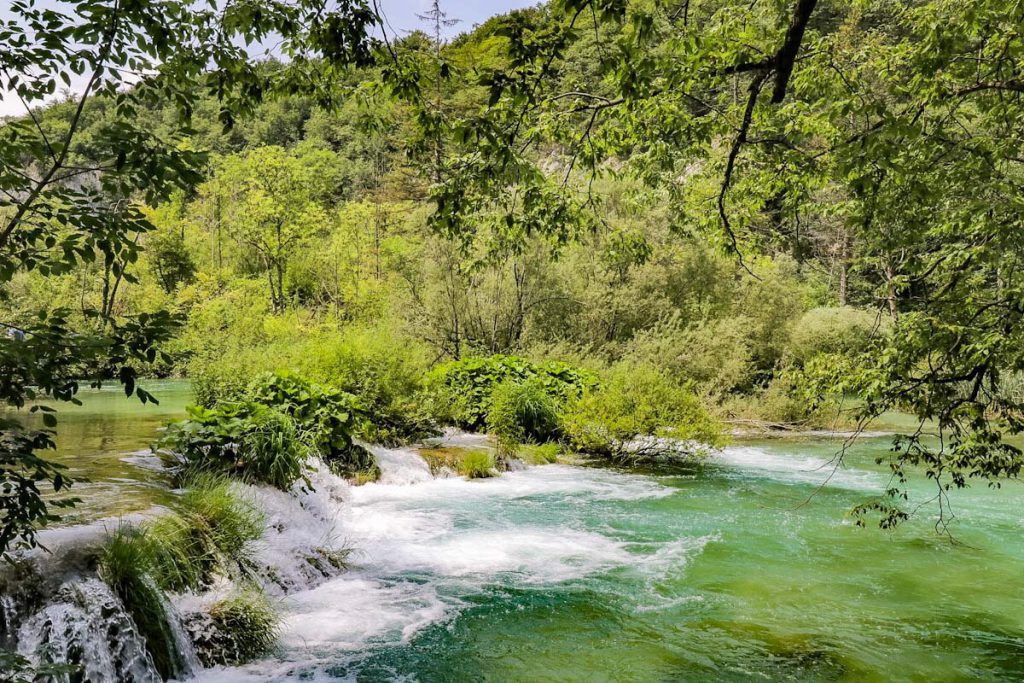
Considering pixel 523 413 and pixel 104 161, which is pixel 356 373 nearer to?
pixel 523 413

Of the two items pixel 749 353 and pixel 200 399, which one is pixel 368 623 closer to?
pixel 200 399

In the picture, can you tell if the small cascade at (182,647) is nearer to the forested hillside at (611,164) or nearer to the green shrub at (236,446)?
the forested hillside at (611,164)

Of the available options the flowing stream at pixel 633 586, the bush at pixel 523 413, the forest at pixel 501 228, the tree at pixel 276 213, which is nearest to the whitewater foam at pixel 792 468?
Answer: the forest at pixel 501 228

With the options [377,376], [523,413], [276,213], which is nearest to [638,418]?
[523,413]

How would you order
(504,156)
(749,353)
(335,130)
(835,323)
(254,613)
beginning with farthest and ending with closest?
(335,130)
(835,323)
(749,353)
(254,613)
(504,156)

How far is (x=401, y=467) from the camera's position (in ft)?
38.3

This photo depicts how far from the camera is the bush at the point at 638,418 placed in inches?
525

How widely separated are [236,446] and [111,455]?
6.81 ft

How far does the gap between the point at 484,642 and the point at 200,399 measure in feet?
26.0

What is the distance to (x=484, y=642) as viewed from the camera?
593 centimetres

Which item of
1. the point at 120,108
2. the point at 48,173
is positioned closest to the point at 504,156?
A: the point at 120,108

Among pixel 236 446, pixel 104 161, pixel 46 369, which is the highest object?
pixel 104 161

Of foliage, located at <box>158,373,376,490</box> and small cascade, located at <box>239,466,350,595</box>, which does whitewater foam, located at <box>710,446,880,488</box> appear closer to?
small cascade, located at <box>239,466,350,595</box>

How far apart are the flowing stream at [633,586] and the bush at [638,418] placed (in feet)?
5.94
